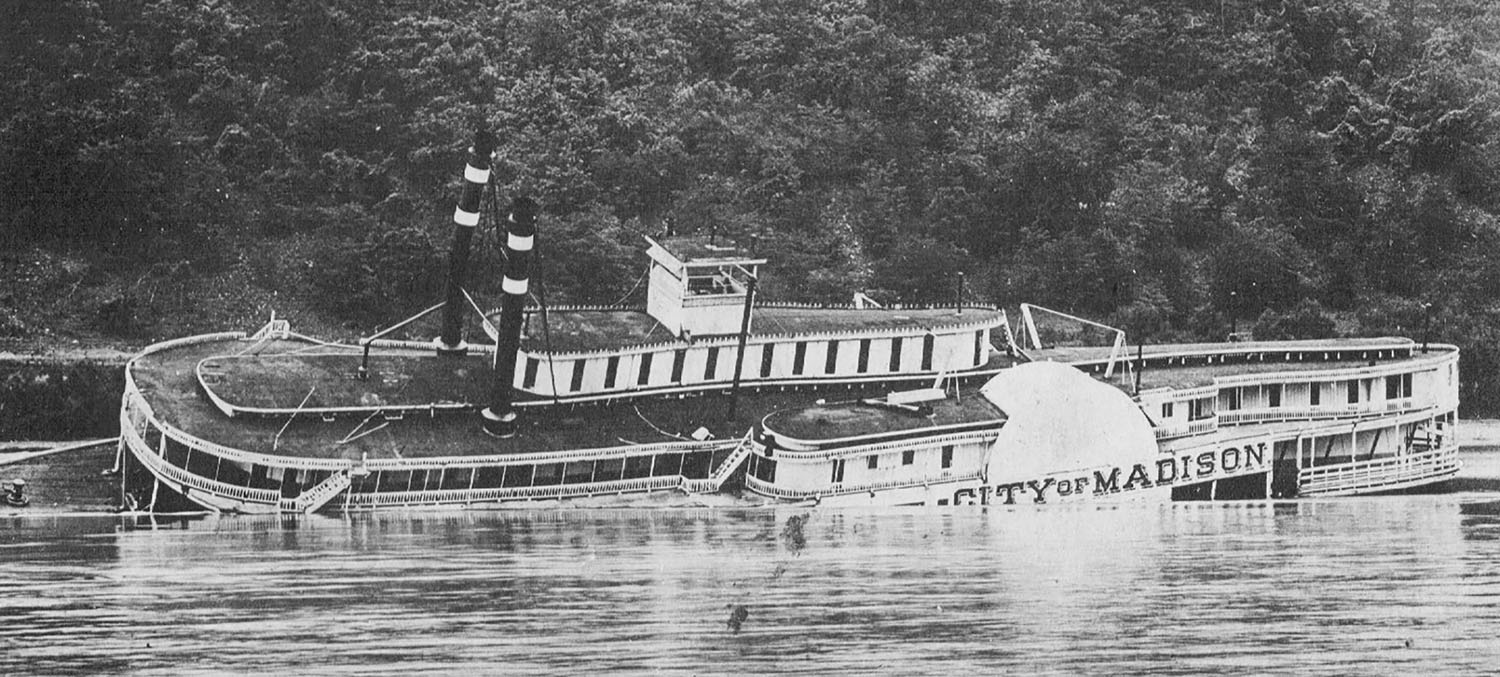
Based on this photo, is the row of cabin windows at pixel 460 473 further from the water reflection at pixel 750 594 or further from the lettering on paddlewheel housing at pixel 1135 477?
the lettering on paddlewheel housing at pixel 1135 477

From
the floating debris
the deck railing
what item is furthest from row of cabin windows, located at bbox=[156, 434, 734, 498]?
the floating debris

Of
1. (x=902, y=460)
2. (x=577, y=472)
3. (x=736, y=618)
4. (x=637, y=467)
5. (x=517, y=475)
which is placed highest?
(x=902, y=460)

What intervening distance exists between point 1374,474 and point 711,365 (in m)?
12.7

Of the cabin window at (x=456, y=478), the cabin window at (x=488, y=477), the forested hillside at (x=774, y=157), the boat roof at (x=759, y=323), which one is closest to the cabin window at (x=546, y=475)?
the cabin window at (x=488, y=477)

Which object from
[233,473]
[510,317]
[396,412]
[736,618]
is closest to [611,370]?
[510,317]

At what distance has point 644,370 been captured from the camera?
37844mm

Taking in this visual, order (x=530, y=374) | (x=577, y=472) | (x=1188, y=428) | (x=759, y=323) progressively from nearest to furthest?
1. (x=577, y=472)
2. (x=530, y=374)
3. (x=759, y=323)
4. (x=1188, y=428)

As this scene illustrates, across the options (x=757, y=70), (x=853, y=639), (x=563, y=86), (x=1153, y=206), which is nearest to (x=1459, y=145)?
(x=1153, y=206)

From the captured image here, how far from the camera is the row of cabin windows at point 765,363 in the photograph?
37.3 metres

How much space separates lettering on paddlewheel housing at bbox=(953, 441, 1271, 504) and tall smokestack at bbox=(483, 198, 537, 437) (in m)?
8.01

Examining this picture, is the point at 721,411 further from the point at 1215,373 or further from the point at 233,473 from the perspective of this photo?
the point at 1215,373

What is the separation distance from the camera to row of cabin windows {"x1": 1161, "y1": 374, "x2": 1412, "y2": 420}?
133 feet

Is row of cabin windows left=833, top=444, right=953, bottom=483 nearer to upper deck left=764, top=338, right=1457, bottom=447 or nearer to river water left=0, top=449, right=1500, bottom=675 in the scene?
upper deck left=764, top=338, right=1457, bottom=447

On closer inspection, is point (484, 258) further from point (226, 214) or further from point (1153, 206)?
point (1153, 206)
